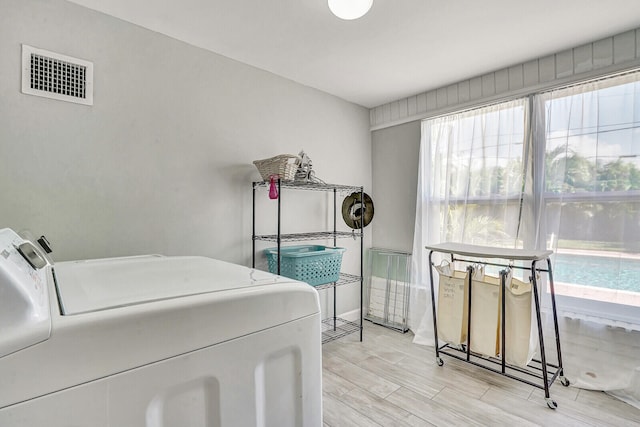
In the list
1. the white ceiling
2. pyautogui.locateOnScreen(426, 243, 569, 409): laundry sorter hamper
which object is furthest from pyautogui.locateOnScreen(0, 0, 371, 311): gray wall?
pyautogui.locateOnScreen(426, 243, 569, 409): laundry sorter hamper

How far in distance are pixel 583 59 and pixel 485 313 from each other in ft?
5.83

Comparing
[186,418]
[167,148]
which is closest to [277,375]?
[186,418]

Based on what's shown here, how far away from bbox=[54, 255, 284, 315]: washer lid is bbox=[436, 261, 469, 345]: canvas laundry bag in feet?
5.89

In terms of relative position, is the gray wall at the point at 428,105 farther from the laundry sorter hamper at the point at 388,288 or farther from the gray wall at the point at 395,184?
the laundry sorter hamper at the point at 388,288

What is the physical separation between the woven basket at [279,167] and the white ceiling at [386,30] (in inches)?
28.8

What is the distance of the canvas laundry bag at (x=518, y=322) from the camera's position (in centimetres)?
196

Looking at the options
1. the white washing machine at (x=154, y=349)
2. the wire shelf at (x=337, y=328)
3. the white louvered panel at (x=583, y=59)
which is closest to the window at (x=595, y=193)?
the white louvered panel at (x=583, y=59)

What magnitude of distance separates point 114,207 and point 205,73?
40.7 inches

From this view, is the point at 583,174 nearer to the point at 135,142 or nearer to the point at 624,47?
the point at 624,47

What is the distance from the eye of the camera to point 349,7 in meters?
1.50

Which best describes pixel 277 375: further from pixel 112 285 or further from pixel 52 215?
pixel 52 215

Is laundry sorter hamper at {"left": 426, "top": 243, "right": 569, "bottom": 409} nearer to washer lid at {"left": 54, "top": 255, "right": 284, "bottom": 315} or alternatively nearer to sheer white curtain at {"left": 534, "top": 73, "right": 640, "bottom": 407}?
sheer white curtain at {"left": 534, "top": 73, "right": 640, "bottom": 407}

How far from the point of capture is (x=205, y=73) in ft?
6.91

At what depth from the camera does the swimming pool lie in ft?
6.24
